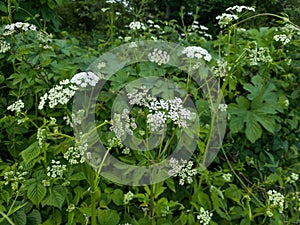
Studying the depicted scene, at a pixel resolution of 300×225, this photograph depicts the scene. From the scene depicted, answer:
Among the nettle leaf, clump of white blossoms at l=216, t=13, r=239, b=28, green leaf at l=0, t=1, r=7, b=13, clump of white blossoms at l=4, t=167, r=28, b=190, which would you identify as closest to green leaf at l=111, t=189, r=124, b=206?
clump of white blossoms at l=4, t=167, r=28, b=190

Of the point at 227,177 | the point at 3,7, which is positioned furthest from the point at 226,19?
the point at 3,7

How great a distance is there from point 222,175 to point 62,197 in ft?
1.95

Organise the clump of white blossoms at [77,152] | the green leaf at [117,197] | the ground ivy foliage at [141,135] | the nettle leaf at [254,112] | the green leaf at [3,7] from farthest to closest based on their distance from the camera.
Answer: the green leaf at [3,7], the nettle leaf at [254,112], the green leaf at [117,197], the ground ivy foliage at [141,135], the clump of white blossoms at [77,152]

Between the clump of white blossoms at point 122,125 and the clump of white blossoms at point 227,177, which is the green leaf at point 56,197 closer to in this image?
the clump of white blossoms at point 122,125

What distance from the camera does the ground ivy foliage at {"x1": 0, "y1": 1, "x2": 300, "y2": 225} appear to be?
1111mm

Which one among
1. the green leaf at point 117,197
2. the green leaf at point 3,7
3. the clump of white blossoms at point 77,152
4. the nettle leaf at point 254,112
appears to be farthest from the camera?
the green leaf at point 3,7

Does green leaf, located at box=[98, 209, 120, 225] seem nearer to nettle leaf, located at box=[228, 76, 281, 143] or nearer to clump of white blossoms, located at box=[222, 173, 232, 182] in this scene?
clump of white blossoms, located at box=[222, 173, 232, 182]

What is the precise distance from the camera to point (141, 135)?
3.73 ft

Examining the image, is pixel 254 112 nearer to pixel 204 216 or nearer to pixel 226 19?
pixel 226 19

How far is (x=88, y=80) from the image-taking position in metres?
1.04

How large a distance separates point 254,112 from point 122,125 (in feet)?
2.19

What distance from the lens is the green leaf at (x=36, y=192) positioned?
1107 millimetres

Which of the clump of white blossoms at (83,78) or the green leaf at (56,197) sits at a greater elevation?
the clump of white blossoms at (83,78)

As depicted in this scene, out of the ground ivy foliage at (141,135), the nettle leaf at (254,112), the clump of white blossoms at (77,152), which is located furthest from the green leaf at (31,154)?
the nettle leaf at (254,112)
